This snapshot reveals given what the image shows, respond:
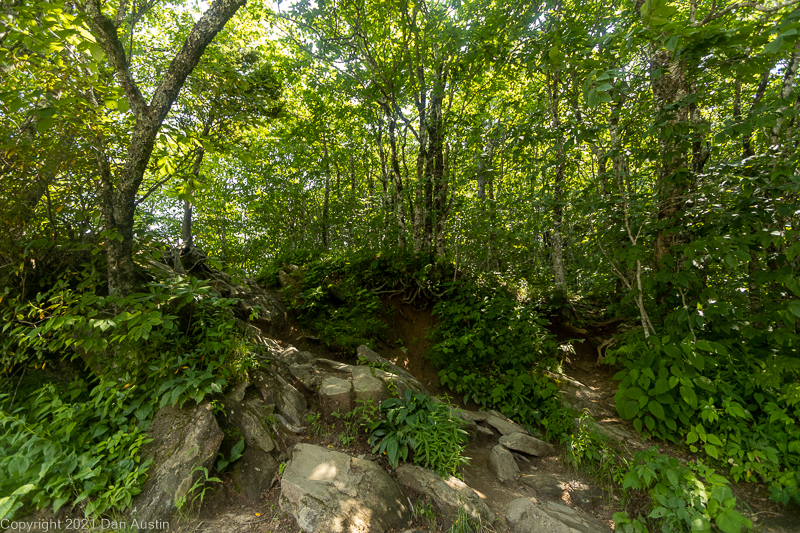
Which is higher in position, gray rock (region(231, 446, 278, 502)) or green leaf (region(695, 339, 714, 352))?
green leaf (region(695, 339, 714, 352))

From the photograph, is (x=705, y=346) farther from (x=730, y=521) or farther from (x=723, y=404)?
(x=730, y=521)

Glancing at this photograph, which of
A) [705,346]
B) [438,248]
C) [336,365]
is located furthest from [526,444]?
[438,248]

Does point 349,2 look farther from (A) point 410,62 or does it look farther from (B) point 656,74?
(B) point 656,74

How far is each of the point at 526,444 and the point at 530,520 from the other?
173 centimetres

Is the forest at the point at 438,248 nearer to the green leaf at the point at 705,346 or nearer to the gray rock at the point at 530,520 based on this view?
the green leaf at the point at 705,346

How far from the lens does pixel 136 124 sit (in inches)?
158

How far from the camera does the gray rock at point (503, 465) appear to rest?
4535 mm

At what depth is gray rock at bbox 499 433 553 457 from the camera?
506cm

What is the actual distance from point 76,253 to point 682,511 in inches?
308

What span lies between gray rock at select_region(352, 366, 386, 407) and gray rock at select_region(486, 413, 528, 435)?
7.18 ft

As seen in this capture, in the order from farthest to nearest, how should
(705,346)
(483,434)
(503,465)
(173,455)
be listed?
1. (483,434)
2. (503,465)
3. (705,346)
4. (173,455)

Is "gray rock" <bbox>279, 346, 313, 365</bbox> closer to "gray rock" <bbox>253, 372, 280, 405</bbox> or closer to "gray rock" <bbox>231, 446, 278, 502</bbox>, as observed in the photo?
"gray rock" <bbox>253, 372, 280, 405</bbox>

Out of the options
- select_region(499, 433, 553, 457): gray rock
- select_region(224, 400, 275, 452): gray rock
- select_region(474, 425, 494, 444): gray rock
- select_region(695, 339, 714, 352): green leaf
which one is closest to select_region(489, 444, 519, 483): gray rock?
select_region(499, 433, 553, 457): gray rock

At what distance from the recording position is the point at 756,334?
4.57 metres
